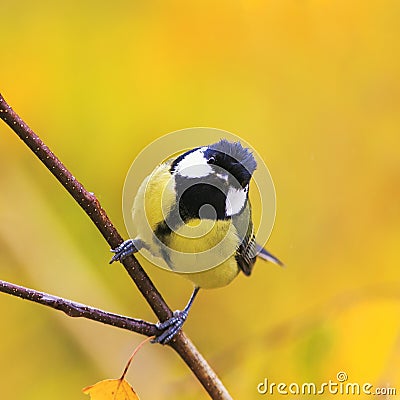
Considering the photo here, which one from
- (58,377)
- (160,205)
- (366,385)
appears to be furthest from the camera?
(58,377)

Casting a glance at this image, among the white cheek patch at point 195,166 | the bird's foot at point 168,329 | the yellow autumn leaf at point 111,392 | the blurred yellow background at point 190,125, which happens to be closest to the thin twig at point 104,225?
the bird's foot at point 168,329

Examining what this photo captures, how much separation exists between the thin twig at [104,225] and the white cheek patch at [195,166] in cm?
Answer: 26

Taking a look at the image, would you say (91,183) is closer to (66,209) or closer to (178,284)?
(66,209)

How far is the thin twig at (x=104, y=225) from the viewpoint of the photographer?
2.89 feet

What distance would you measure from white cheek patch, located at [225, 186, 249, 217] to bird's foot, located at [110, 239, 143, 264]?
187 millimetres

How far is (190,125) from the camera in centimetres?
200

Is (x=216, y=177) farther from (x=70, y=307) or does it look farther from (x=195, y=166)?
(x=70, y=307)

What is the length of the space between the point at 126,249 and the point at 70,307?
27 cm

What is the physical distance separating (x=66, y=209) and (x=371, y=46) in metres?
1.13

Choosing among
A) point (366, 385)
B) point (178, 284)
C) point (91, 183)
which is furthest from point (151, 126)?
point (366, 385)

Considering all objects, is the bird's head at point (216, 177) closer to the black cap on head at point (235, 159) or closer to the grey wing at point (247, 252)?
the black cap on head at point (235, 159)

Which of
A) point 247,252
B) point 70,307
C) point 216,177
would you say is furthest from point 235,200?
point 70,307

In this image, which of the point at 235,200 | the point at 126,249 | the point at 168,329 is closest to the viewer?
the point at 168,329

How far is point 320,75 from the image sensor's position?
211 centimetres
